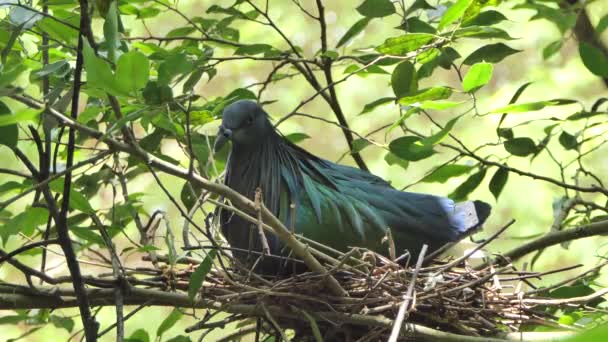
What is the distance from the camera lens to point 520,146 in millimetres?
1907

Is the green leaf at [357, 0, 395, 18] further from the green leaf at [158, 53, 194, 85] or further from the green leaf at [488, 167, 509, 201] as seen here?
the green leaf at [158, 53, 194, 85]

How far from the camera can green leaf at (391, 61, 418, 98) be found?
1.70 meters

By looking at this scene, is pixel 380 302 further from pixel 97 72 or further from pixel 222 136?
pixel 97 72

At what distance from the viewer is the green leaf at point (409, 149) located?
1.69m

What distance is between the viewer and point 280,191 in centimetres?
181

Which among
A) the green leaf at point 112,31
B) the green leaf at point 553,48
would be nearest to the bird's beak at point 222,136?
the green leaf at point 112,31

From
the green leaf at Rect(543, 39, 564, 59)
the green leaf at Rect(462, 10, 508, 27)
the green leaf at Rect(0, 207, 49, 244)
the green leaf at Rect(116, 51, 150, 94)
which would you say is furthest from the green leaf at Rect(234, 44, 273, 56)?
the green leaf at Rect(543, 39, 564, 59)

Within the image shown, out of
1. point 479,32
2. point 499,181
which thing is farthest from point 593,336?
point 499,181

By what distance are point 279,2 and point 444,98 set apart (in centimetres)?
243

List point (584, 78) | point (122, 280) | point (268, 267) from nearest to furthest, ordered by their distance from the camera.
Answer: point (122, 280)
point (268, 267)
point (584, 78)

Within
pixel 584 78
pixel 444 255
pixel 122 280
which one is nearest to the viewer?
pixel 122 280

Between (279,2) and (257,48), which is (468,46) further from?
(257,48)

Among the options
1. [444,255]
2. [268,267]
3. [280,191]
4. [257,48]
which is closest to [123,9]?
[257,48]

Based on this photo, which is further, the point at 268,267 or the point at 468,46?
Result: the point at 468,46
